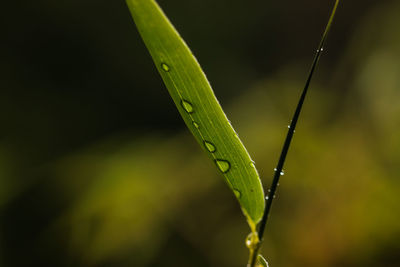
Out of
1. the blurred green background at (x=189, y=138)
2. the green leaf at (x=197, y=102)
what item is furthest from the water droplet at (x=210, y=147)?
the blurred green background at (x=189, y=138)

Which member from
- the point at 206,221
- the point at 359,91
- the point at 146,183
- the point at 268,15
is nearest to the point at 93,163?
the point at 146,183

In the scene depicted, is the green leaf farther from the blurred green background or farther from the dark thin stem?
the blurred green background

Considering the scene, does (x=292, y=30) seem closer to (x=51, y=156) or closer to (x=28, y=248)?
(x=51, y=156)

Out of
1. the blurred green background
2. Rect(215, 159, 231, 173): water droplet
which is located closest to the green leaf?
Rect(215, 159, 231, 173): water droplet

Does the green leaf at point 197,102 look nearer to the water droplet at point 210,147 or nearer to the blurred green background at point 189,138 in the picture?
the water droplet at point 210,147

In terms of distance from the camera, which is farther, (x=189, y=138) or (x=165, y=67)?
(x=189, y=138)

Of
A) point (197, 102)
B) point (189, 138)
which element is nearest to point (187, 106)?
point (197, 102)

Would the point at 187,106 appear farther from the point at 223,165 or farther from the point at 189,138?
the point at 189,138
